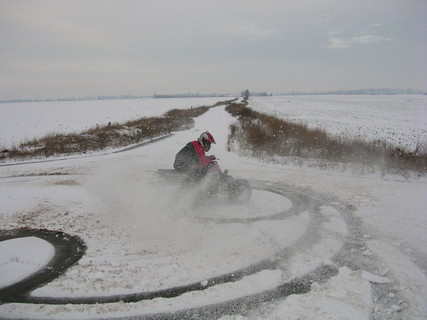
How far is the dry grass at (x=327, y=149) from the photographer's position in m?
12.2

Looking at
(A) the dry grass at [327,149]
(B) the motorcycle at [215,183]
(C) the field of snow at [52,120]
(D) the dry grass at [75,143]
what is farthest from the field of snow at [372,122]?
(C) the field of snow at [52,120]

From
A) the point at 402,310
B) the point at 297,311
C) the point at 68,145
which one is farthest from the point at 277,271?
the point at 68,145

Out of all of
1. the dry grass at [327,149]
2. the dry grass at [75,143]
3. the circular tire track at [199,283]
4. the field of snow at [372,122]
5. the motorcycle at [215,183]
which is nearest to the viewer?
the circular tire track at [199,283]

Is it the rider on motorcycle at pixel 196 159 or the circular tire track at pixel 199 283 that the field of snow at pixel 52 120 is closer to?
the rider on motorcycle at pixel 196 159

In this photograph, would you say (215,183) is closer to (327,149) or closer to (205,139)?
(205,139)

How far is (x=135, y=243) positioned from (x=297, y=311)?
333 centimetres

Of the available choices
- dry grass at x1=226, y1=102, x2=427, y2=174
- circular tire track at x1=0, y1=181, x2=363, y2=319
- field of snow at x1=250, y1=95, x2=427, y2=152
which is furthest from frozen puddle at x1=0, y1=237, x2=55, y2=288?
field of snow at x1=250, y1=95, x2=427, y2=152

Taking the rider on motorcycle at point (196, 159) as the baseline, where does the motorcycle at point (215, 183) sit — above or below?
below

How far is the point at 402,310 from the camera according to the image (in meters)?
4.12

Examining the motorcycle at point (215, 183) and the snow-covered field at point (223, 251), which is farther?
the motorcycle at point (215, 183)

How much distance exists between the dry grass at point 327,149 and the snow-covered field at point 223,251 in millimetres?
1521

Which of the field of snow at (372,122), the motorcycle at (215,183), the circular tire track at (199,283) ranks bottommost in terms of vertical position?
the circular tire track at (199,283)

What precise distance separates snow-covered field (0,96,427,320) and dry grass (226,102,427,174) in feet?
4.99

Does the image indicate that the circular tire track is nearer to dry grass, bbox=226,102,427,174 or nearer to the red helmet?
the red helmet
